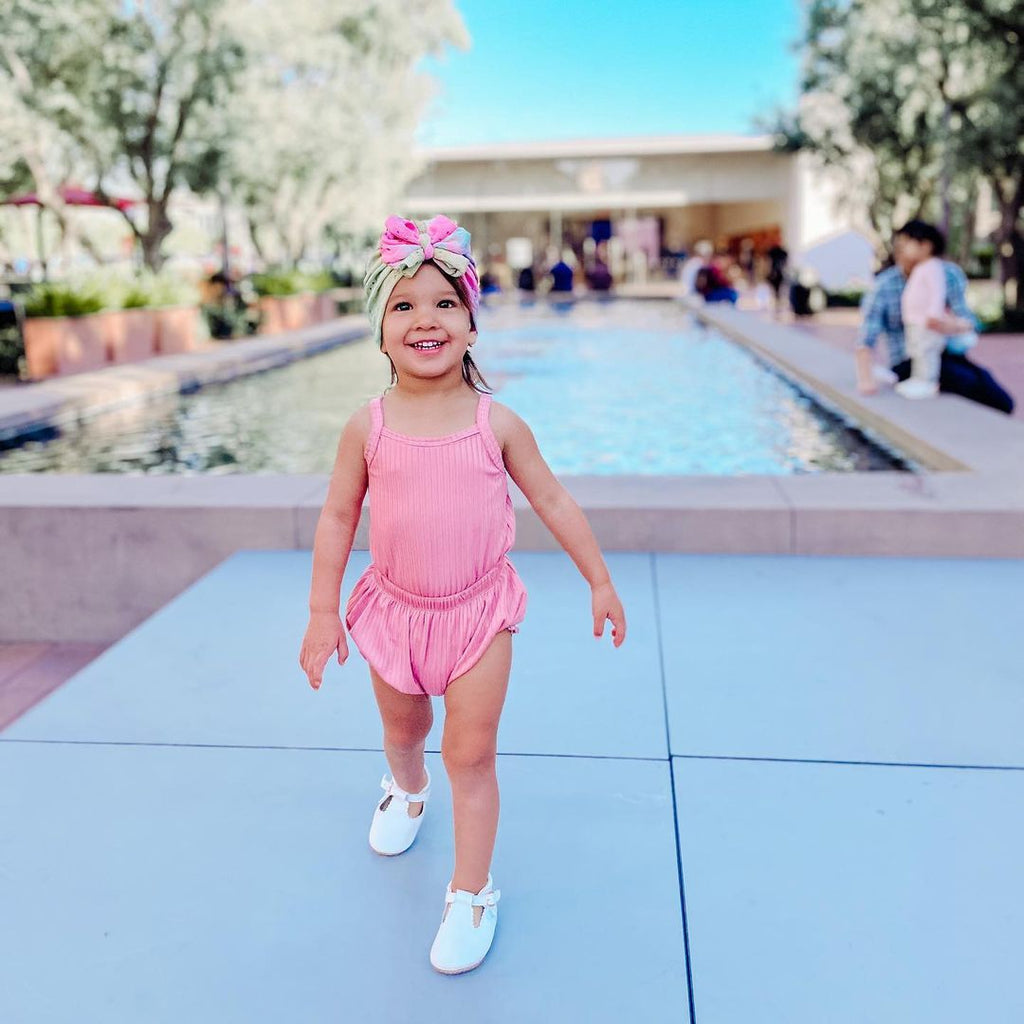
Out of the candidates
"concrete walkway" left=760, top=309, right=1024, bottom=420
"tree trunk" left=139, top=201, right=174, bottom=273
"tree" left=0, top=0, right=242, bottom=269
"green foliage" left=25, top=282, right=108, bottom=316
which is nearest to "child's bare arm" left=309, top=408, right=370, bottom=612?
"concrete walkway" left=760, top=309, right=1024, bottom=420

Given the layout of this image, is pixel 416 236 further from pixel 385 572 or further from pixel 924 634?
pixel 924 634

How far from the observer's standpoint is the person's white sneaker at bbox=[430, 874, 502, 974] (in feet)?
7.31

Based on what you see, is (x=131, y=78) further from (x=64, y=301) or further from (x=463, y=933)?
(x=463, y=933)

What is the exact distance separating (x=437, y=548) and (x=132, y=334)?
13.6 metres

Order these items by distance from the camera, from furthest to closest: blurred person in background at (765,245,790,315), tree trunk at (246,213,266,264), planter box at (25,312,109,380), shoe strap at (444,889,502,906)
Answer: tree trunk at (246,213,266,264)
blurred person in background at (765,245,790,315)
planter box at (25,312,109,380)
shoe strap at (444,889,502,906)

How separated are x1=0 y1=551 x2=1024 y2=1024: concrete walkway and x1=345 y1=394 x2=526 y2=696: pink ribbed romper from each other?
0.60 meters

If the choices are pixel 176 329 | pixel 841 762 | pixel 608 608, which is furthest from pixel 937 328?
pixel 176 329

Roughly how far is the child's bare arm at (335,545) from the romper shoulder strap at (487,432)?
0.81 ft

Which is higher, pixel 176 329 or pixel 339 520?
pixel 176 329

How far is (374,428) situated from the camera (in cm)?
235

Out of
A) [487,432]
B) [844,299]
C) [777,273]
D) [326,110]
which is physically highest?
[326,110]

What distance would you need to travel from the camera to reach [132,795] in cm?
299

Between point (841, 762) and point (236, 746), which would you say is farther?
point (236, 746)

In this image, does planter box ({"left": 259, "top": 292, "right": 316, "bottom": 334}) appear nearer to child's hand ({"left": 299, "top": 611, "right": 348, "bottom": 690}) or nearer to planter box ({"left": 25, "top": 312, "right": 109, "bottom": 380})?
planter box ({"left": 25, "top": 312, "right": 109, "bottom": 380})
